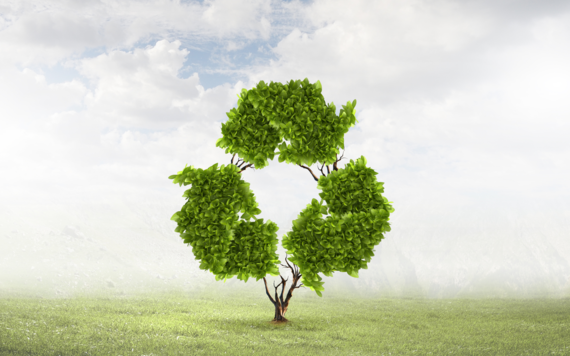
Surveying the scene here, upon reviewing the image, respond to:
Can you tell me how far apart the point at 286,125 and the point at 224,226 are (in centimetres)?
520

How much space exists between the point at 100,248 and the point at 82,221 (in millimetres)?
23198

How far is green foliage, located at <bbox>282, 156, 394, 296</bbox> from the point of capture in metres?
17.5

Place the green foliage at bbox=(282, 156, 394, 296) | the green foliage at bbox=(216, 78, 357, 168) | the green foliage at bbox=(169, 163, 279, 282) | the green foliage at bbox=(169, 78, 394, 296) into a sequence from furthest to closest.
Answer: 1. the green foliage at bbox=(216, 78, 357, 168)
2. the green foliage at bbox=(169, 163, 279, 282)
3. the green foliage at bbox=(169, 78, 394, 296)
4. the green foliage at bbox=(282, 156, 394, 296)

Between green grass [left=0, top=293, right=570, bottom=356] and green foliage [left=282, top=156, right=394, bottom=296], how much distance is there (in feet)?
9.07

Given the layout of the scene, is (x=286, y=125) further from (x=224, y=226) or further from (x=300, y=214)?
(x=224, y=226)

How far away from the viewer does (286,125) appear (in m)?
18.3

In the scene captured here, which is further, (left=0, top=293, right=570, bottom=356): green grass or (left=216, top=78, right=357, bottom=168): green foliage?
(left=216, top=78, right=357, bottom=168): green foliage

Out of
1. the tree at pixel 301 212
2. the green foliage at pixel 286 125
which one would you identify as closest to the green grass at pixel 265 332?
the tree at pixel 301 212

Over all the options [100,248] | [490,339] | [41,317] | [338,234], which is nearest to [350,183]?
[338,234]

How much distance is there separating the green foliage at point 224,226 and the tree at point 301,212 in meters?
0.04

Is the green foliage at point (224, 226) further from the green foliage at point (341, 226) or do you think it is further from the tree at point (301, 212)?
the green foliage at point (341, 226)

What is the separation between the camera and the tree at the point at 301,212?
17.7 metres

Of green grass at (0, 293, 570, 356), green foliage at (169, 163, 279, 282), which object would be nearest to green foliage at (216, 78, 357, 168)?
green foliage at (169, 163, 279, 282)

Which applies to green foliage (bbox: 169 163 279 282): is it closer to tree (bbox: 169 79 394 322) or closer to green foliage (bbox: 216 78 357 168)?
tree (bbox: 169 79 394 322)
